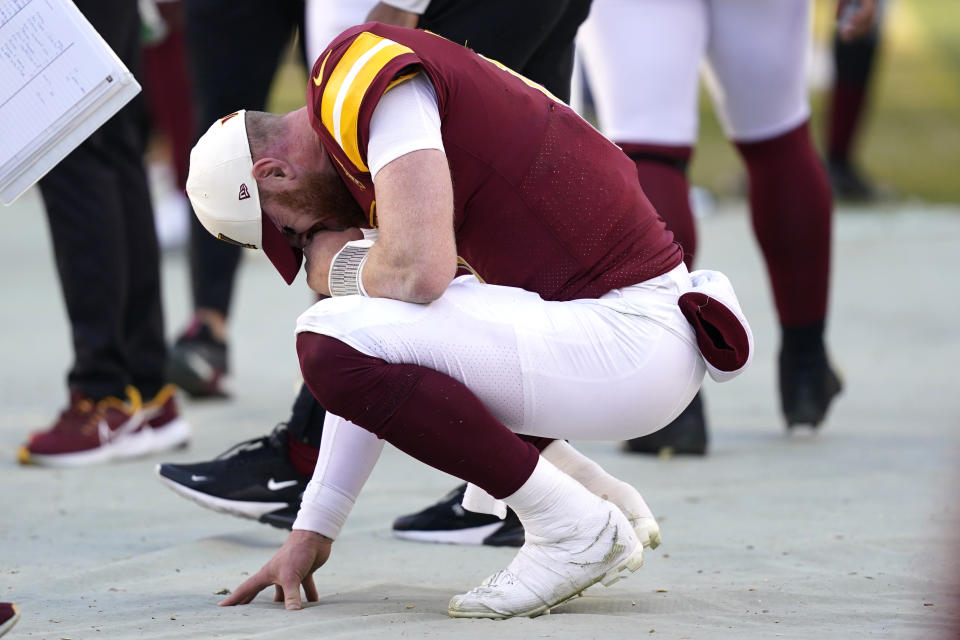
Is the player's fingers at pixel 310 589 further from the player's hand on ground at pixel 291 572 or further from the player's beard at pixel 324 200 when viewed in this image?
the player's beard at pixel 324 200

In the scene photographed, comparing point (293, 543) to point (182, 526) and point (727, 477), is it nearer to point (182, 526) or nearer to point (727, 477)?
point (182, 526)

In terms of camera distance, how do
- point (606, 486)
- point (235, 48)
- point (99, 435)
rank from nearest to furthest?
point (606, 486), point (99, 435), point (235, 48)

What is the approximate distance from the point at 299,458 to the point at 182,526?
306 mm

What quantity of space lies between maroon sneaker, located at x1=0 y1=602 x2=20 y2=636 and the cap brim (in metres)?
0.64

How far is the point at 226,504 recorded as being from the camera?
264 cm

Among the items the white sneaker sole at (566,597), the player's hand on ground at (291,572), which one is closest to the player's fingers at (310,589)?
the player's hand on ground at (291,572)

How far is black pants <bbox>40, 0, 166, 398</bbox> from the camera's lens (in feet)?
11.0

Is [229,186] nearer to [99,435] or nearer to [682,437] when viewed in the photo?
[99,435]

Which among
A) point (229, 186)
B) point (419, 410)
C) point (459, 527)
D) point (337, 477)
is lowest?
point (459, 527)

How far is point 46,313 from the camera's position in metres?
5.57

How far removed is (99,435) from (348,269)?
4.70 feet

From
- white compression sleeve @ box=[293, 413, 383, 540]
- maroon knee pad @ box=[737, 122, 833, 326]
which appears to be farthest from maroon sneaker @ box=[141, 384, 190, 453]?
maroon knee pad @ box=[737, 122, 833, 326]

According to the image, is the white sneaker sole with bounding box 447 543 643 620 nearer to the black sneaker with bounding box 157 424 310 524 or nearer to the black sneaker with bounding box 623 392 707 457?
the black sneaker with bounding box 157 424 310 524

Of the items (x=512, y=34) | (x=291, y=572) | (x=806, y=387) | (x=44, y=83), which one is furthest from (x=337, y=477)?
(x=806, y=387)
